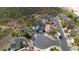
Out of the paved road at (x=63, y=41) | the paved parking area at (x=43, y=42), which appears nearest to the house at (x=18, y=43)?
the paved parking area at (x=43, y=42)

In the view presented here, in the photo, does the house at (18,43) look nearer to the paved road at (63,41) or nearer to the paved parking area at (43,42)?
the paved parking area at (43,42)

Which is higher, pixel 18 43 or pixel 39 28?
pixel 39 28

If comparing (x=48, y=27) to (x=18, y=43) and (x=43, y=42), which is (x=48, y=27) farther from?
(x=18, y=43)

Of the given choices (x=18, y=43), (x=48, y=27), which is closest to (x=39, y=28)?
(x=48, y=27)

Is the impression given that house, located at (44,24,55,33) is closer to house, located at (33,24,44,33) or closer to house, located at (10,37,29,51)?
house, located at (33,24,44,33)

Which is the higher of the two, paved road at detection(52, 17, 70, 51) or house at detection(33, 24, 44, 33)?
house at detection(33, 24, 44, 33)

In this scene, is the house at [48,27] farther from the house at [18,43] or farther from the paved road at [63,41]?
the house at [18,43]

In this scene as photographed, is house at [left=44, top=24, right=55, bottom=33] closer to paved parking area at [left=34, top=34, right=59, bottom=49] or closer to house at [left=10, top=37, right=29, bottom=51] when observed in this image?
paved parking area at [left=34, top=34, right=59, bottom=49]

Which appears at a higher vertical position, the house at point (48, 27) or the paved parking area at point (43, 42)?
the house at point (48, 27)

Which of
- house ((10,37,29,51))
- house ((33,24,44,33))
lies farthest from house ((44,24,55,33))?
house ((10,37,29,51))
